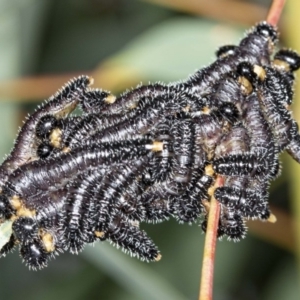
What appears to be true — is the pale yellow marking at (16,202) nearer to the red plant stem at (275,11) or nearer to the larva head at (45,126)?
the larva head at (45,126)

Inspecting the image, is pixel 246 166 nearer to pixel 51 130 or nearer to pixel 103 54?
pixel 51 130

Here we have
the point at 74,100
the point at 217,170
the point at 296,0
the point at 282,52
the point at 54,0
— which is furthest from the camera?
the point at 54,0

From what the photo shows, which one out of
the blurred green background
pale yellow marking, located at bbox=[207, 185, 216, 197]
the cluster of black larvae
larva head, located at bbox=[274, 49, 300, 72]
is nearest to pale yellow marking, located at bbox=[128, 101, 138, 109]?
the cluster of black larvae

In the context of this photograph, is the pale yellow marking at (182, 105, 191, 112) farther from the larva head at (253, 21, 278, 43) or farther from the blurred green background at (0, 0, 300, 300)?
the blurred green background at (0, 0, 300, 300)

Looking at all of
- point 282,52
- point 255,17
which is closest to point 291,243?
point 255,17

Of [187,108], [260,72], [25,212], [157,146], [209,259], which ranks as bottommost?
[209,259]

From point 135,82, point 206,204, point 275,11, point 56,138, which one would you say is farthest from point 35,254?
point 135,82

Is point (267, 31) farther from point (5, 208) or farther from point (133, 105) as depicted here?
point (5, 208)
